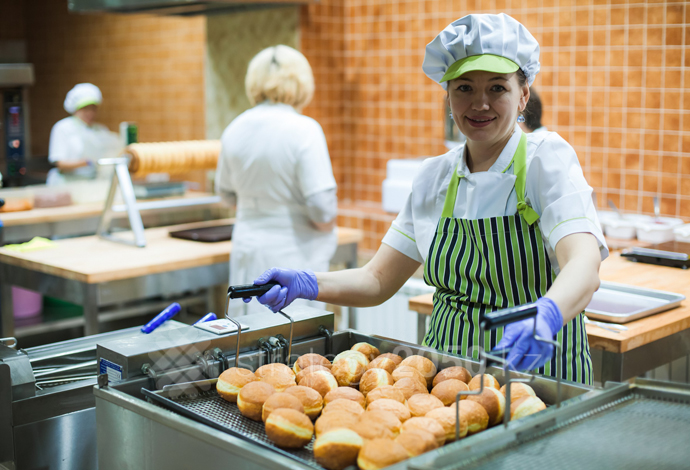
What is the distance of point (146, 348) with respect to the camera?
1.26 metres

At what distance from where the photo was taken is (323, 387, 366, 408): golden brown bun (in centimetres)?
115

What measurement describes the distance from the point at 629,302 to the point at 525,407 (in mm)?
1275

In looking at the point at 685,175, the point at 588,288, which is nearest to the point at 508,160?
the point at 588,288

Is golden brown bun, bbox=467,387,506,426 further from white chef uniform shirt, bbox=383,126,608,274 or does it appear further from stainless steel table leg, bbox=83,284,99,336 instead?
stainless steel table leg, bbox=83,284,99,336

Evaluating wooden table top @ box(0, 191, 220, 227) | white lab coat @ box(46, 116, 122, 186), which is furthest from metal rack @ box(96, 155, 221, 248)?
white lab coat @ box(46, 116, 122, 186)

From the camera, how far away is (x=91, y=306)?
2.84m

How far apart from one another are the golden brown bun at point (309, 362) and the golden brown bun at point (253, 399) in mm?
142

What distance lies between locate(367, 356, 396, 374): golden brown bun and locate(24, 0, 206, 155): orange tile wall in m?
4.36

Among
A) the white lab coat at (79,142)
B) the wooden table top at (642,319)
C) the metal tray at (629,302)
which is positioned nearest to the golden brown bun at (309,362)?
the wooden table top at (642,319)

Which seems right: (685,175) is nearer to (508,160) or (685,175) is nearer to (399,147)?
(399,147)

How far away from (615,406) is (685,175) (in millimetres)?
2628

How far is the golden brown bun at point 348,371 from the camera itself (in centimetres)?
124

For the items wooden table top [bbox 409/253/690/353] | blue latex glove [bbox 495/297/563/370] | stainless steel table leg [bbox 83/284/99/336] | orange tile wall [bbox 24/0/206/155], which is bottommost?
stainless steel table leg [bbox 83/284/99/336]

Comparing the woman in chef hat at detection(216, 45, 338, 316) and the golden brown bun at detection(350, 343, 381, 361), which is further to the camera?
the woman in chef hat at detection(216, 45, 338, 316)
